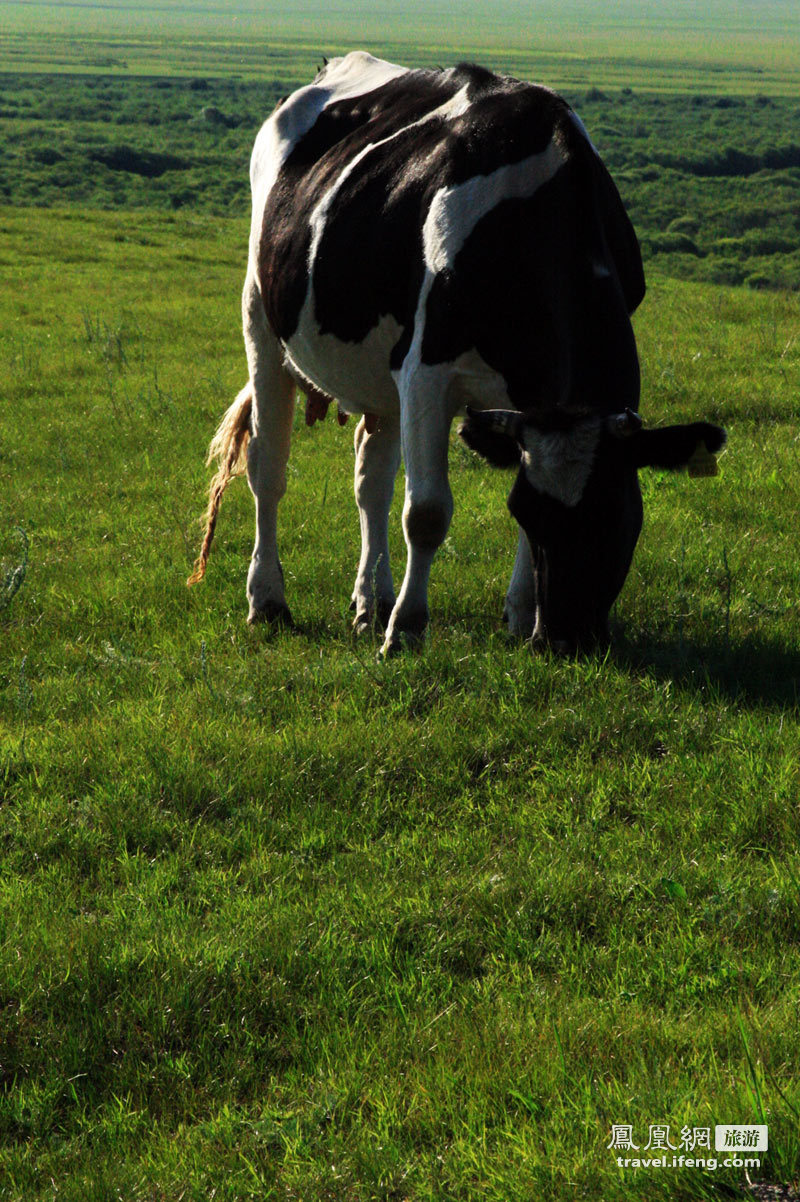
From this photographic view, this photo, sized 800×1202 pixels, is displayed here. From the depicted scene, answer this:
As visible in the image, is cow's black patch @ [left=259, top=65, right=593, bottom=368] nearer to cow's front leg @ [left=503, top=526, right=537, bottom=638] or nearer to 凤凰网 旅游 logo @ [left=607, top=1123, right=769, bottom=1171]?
cow's front leg @ [left=503, top=526, right=537, bottom=638]

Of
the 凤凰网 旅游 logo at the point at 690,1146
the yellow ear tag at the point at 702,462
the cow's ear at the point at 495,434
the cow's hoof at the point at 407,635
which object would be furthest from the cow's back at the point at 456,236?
the 凤凰网 旅游 logo at the point at 690,1146

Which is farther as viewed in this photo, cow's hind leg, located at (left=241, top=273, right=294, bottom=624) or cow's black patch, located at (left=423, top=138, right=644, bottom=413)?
cow's hind leg, located at (left=241, top=273, right=294, bottom=624)

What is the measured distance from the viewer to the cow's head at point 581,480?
502cm

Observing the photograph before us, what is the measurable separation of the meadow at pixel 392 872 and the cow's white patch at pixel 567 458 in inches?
30.0

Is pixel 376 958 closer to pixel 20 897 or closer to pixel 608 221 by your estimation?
pixel 20 897

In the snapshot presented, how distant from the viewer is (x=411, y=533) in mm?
5785

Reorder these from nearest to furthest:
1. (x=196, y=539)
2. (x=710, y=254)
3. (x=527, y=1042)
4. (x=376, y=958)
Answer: (x=527, y=1042) < (x=376, y=958) < (x=196, y=539) < (x=710, y=254)

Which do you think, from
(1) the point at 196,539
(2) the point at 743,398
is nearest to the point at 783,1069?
(1) the point at 196,539

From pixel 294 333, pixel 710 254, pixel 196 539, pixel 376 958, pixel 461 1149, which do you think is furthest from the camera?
pixel 710 254

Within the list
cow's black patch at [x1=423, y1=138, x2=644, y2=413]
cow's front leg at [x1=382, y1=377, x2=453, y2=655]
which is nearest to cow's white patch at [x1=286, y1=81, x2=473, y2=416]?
cow's front leg at [x1=382, y1=377, x2=453, y2=655]

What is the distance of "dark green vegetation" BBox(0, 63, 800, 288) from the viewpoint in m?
39.8

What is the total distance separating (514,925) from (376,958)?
0.43 metres

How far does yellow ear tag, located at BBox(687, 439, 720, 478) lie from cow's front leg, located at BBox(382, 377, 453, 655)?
1.07 m

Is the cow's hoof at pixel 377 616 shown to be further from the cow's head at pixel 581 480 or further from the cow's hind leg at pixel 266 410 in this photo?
the cow's head at pixel 581 480
